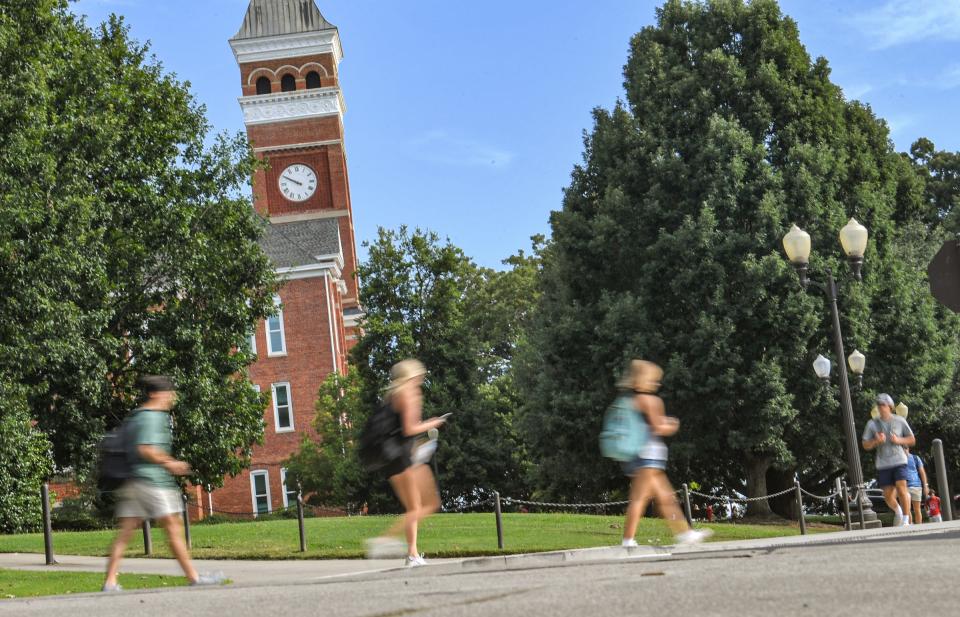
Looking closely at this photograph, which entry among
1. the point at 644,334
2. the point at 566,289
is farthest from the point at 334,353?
the point at 644,334

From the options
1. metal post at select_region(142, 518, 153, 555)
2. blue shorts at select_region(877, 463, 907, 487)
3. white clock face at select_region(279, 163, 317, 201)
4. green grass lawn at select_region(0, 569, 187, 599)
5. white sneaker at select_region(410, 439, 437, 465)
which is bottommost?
green grass lawn at select_region(0, 569, 187, 599)

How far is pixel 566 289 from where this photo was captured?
34.2 m

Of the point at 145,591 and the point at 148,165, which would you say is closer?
the point at 145,591

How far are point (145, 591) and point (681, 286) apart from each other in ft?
71.5

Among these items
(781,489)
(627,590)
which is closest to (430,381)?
(781,489)

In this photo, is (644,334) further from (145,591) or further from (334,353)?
(334,353)

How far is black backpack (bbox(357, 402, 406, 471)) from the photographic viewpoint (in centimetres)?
1098

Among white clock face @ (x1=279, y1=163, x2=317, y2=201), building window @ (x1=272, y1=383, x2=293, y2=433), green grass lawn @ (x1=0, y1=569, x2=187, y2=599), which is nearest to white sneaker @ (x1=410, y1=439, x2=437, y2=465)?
green grass lawn @ (x1=0, y1=569, x2=187, y2=599)

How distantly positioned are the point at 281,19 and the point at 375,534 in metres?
58.9

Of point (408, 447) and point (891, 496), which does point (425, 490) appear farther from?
point (891, 496)

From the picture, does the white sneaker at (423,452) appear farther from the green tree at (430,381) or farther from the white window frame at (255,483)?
the white window frame at (255,483)

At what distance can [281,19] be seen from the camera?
2980 inches

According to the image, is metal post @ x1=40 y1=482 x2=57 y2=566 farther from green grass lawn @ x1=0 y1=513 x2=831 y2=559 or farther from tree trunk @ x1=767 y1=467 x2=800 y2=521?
tree trunk @ x1=767 y1=467 x2=800 y2=521

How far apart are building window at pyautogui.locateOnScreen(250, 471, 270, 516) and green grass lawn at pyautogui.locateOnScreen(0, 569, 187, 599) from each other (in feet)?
126
